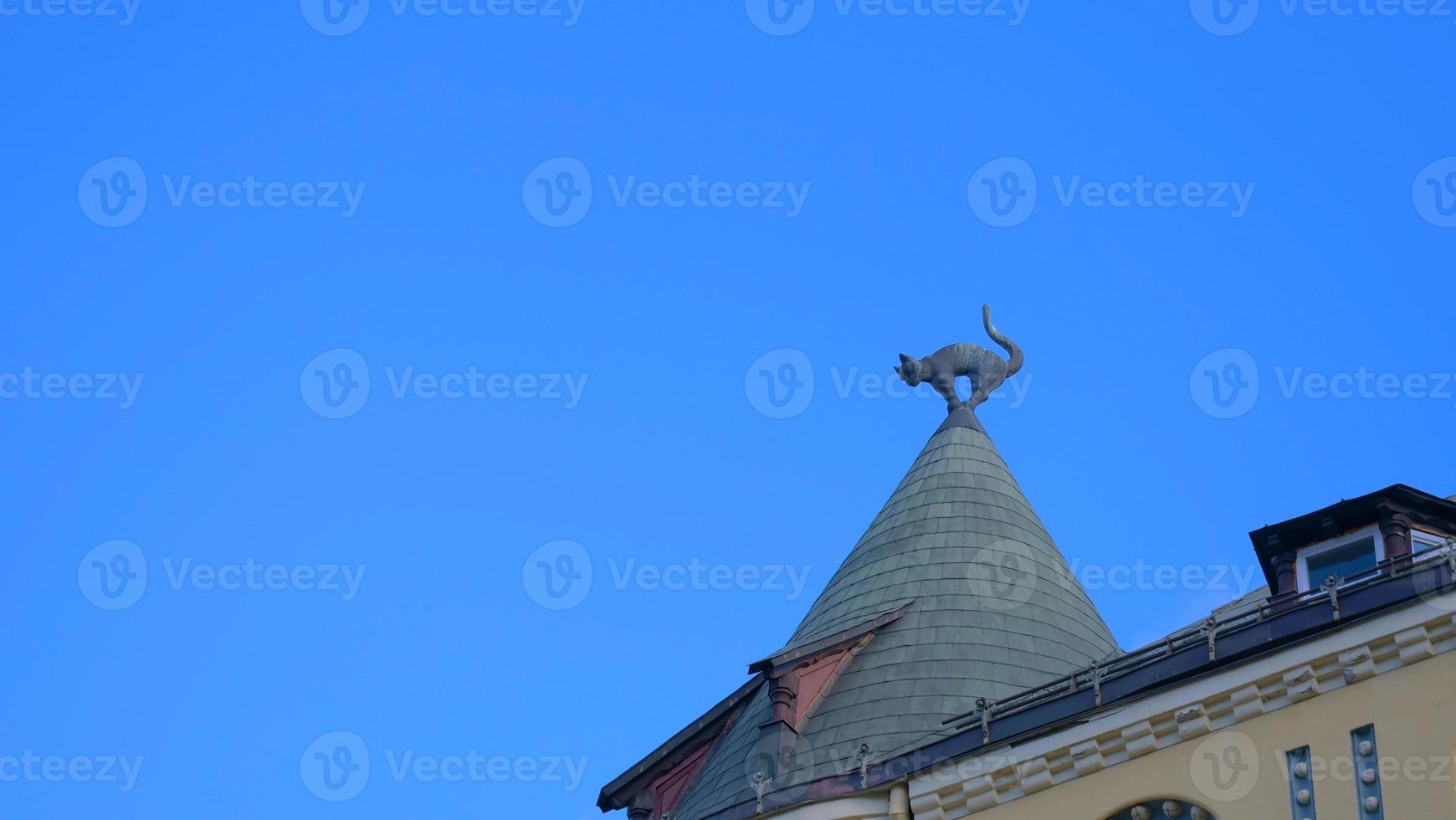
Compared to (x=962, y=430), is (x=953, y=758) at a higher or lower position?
lower

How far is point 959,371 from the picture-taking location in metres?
42.8

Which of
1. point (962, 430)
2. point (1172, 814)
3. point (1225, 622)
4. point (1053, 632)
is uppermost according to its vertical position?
point (962, 430)

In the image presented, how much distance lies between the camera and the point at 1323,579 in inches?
1169

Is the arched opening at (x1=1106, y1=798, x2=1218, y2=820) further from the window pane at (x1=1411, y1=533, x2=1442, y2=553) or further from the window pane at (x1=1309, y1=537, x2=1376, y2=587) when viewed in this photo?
the window pane at (x1=1411, y1=533, x2=1442, y2=553)

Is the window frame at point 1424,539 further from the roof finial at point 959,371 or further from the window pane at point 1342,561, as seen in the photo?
the roof finial at point 959,371

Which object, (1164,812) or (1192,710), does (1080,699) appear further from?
(1164,812)

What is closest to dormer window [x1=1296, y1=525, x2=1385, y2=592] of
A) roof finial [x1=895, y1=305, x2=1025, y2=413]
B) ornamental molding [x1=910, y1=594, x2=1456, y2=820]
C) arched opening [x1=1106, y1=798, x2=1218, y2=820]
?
ornamental molding [x1=910, y1=594, x2=1456, y2=820]

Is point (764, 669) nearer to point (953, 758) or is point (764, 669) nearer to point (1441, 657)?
point (953, 758)

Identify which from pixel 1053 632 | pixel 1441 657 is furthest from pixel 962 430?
pixel 1441 657

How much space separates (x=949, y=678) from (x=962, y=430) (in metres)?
7.18

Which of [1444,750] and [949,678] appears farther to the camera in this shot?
[949,678]

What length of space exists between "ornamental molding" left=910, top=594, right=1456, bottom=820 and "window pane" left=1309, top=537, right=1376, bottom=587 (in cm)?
232

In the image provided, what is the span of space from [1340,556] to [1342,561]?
2.6 inches

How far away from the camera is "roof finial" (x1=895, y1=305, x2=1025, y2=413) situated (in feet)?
140
